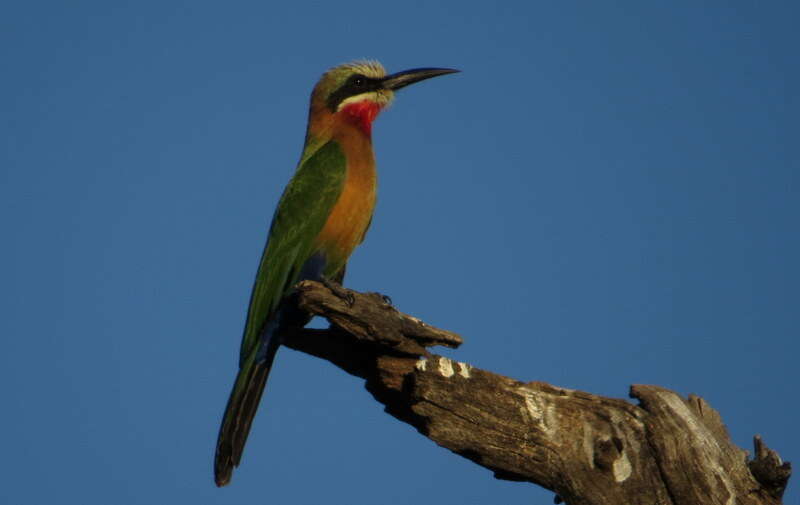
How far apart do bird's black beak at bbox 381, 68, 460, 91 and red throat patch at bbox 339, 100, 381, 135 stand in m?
0.38

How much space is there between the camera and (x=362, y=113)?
24.2 feet

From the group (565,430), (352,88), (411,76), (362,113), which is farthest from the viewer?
(411,76)

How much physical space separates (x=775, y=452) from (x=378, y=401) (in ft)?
6.76

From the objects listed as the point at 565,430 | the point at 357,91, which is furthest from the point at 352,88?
the point at 565,430

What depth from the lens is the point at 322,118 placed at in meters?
7.38

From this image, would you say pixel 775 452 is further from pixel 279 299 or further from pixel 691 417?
pixel 279 299

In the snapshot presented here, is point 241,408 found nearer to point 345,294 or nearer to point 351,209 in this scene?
point 345,294

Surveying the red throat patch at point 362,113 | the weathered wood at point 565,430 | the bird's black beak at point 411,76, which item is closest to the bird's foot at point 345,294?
the weathered wood at point 565,430

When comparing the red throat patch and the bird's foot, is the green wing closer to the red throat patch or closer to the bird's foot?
the red throat patch

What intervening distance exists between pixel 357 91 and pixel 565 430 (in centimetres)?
410

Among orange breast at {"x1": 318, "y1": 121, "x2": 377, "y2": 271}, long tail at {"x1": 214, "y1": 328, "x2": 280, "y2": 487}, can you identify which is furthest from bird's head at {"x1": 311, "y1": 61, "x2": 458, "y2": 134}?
long tail at {"x1": 214, "y1": 328, "x2": 280, "y2": 487}

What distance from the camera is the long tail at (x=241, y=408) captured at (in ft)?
18.7

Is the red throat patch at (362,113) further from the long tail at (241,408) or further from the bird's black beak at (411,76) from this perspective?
the long tail at (241,408)

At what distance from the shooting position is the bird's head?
738cm
